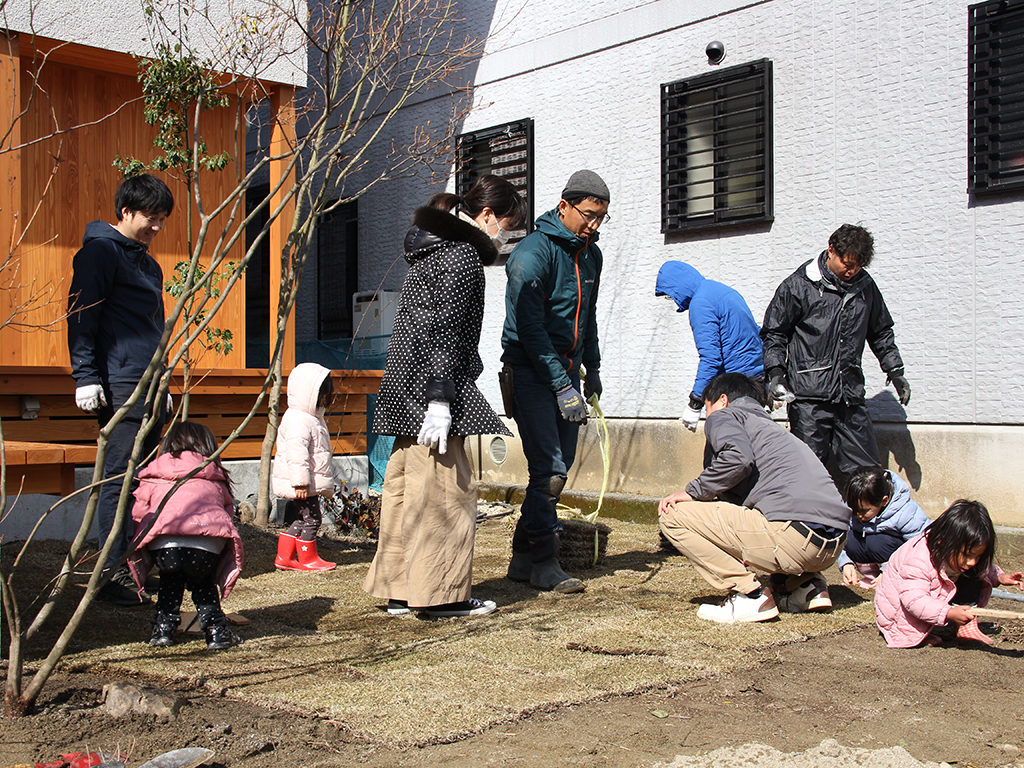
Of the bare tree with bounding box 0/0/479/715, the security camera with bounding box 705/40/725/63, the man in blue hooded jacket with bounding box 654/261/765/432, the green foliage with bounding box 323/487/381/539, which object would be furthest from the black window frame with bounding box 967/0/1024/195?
the green foliage with bounding box 323/487/381/539

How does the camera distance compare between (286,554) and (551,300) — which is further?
(286,554)

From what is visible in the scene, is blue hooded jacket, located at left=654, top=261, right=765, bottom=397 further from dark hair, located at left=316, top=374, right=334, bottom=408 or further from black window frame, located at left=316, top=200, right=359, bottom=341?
black window frame, located at left=316, top=200, right=359, bottom=341

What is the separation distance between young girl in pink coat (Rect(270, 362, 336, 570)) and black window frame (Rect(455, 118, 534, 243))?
358 centimetres

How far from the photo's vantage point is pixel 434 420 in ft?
13.8

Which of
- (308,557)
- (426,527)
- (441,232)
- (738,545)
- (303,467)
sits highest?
(441,232)

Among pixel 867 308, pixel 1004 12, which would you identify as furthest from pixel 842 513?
pixel 1004 12

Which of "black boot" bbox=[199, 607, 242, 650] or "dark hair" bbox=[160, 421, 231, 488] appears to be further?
"dark hair" bbox=[160, 421, 231, 488]

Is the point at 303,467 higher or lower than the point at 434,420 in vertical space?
lower

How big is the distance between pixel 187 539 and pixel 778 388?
347cm

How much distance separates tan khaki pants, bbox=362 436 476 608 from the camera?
14.1 ft

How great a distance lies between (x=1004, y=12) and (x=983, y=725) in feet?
15.7

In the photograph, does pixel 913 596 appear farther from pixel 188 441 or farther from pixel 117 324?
pixel 117 324

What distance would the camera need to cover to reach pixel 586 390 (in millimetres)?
5613

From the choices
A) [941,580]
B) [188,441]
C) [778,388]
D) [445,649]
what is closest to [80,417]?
[188,441]
